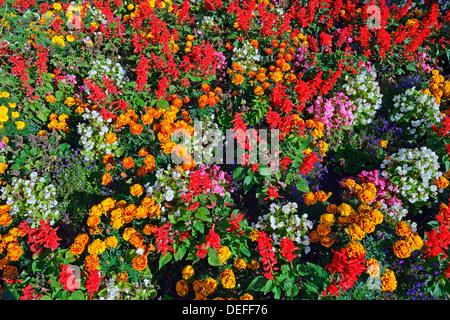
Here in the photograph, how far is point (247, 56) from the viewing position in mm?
5066

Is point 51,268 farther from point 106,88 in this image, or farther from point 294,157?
point 294,157

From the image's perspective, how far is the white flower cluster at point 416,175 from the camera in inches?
145

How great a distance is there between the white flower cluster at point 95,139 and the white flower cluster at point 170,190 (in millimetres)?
942

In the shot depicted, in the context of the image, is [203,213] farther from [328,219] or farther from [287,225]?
[328,219]

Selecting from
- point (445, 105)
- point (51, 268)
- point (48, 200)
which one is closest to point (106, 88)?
point (48, 200)

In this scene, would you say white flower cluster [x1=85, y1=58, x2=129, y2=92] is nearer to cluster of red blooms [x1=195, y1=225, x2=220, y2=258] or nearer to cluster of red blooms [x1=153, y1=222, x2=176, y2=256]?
cluster of red blooms [x1=153, y1=222, x2=176, y2=256]

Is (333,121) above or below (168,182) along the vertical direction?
above

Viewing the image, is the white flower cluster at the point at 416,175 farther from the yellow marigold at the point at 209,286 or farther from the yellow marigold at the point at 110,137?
the yellow marigold at the point at 110,137

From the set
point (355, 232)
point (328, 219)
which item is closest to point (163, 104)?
point (328, 219)

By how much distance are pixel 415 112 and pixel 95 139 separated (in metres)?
5.00

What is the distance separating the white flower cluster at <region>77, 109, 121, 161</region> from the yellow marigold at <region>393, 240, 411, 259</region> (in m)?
3.79
